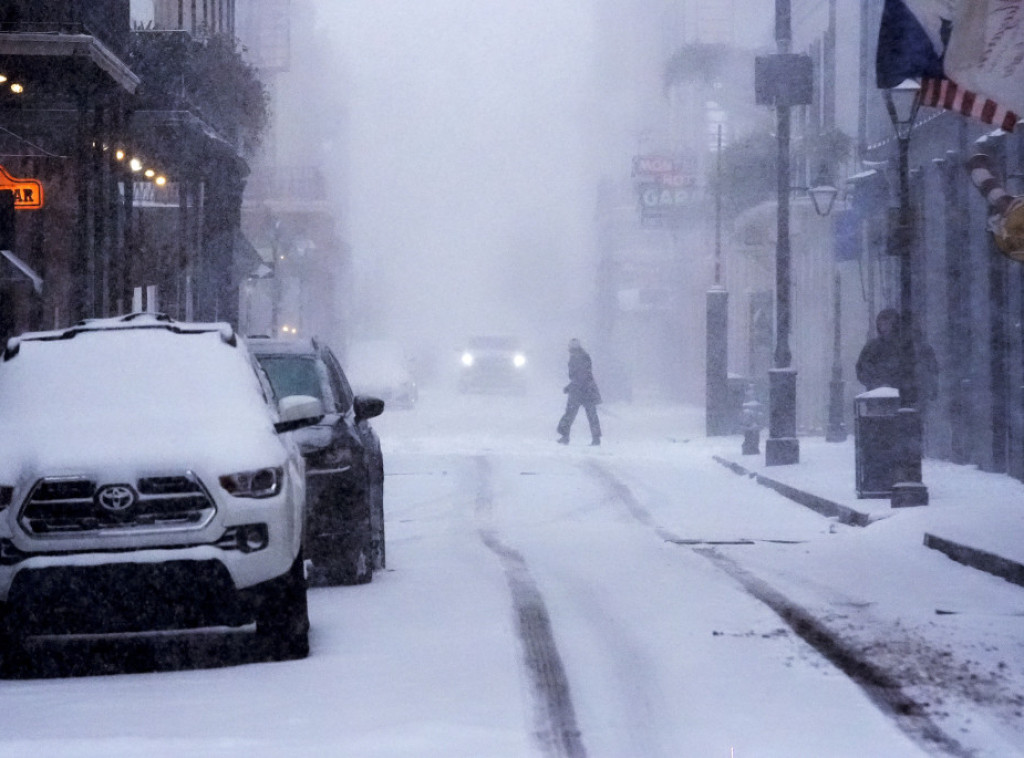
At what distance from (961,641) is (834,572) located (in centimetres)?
336

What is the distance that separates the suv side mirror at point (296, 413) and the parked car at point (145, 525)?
273 mm

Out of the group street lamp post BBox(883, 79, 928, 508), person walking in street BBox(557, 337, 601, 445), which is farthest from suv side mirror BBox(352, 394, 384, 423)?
person walking in street BBox(557, 337, 601, 445)

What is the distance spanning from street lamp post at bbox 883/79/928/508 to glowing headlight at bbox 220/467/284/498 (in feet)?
32.5

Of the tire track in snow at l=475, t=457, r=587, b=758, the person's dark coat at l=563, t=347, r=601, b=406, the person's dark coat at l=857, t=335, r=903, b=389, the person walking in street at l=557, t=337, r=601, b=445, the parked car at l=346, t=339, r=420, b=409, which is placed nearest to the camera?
the tire track in snow at l=475, t=457, r=587, b=758

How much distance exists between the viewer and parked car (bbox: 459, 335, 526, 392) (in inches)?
2127

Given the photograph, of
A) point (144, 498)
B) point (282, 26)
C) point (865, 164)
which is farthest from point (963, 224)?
point (282, 26)

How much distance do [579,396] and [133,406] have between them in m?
22.3

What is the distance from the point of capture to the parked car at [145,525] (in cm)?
794

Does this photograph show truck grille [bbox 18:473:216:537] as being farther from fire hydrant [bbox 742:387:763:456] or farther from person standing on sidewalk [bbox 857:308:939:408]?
fire hydrant [bbox 742:387:763:456]

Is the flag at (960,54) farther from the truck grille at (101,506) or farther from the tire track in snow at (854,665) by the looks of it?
the truck grille at (101,506)

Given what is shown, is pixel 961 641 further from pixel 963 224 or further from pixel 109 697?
pixel 963 224

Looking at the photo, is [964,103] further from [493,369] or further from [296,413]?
[493,369]

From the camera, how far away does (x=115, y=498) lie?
315 inches

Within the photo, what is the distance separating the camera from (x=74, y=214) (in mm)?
23734
